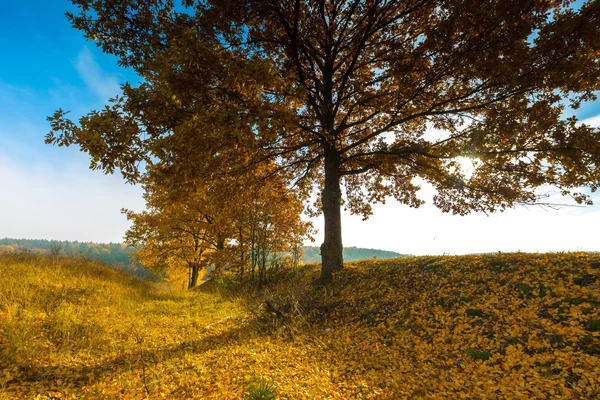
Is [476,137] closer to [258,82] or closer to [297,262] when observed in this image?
[258,82]

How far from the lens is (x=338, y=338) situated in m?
6.77

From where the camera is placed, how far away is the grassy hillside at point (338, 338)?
14.2ft

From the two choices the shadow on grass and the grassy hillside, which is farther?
the grassy hillside

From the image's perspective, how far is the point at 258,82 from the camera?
21.5ft

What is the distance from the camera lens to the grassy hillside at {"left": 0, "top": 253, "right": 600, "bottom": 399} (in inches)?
170

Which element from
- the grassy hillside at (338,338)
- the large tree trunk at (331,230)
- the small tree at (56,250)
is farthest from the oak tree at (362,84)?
the small tree at (56,250)

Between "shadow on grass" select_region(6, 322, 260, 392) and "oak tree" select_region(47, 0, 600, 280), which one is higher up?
"oak tree" select_region(47, 0, 600, 280)

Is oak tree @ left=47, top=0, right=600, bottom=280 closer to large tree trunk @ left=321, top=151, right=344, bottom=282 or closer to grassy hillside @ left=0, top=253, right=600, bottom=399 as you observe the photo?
large tree trunk @ left=321, top=151, right=344, bottom=282

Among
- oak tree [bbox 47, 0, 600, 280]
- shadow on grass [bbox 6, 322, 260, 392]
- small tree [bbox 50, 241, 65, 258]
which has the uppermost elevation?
oak tree [bbox 47, 0, 600, 280]

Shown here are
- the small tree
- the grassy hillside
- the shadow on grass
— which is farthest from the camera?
the small tree

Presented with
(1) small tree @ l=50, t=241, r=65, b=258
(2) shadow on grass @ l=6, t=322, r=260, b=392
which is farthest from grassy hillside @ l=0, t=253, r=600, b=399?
(1) small tree @ l=50, t=241, r=65, b=258

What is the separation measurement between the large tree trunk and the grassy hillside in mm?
1443

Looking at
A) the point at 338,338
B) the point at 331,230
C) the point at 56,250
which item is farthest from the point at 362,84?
the point at 56,250

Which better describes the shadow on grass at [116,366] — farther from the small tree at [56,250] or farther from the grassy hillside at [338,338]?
the small tree at [56,250]
